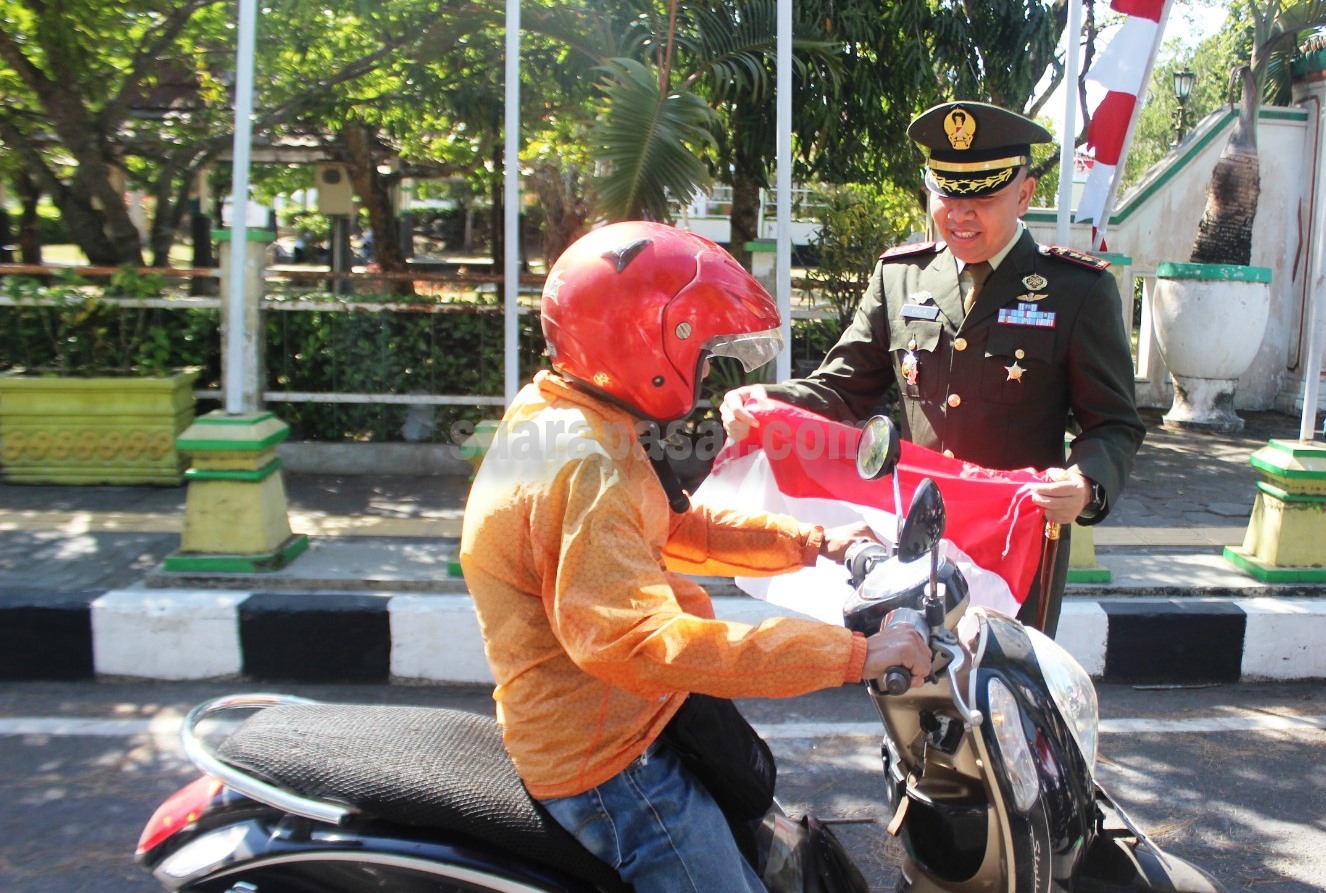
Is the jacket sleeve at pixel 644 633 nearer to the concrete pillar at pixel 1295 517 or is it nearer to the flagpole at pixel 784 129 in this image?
the flagpole at pixel 784 129

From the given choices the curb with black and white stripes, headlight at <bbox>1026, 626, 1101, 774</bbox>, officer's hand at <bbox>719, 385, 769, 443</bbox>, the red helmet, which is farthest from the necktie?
the curb with black and white stripes

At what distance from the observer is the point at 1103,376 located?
8.52 feet

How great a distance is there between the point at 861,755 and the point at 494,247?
6863mm

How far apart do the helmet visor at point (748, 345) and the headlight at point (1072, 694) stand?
26.2 inches

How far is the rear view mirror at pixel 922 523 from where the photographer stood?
1771mm

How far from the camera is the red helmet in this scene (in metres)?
1.70

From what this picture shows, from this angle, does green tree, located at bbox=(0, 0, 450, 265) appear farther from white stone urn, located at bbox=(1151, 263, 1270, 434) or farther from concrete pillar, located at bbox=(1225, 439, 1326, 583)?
white stone urn, located at bbox=(1151, 263, 1270, 434)

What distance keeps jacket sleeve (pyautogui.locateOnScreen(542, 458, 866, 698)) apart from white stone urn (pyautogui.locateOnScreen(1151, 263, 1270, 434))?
314 inches

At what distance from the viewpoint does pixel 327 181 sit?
10953 mm

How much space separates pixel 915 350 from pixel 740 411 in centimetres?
51

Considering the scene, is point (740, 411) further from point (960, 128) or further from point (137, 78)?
point (137, 78)

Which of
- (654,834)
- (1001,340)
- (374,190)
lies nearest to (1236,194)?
(374,190)

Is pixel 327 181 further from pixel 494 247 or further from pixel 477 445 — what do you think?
pixel 477 445

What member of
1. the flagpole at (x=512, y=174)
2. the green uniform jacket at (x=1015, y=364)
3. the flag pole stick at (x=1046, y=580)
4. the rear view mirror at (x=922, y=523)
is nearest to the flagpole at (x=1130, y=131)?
the flagpole at (x=512, y=174)
